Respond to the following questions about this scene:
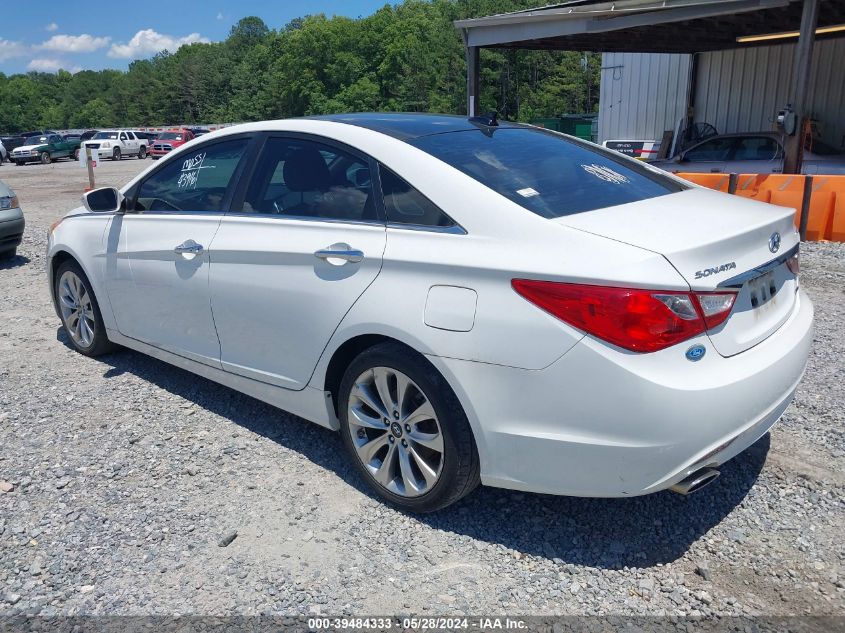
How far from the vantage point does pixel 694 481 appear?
2.61 m

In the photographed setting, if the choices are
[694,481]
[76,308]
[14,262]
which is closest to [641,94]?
[14,262]

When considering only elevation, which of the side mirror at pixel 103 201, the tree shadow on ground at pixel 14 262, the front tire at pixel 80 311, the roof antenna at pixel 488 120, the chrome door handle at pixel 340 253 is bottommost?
the tree shadow on ground at pixel 14 262

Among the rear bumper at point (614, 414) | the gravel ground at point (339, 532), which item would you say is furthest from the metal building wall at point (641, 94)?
the rear bumper at point (614, 414)

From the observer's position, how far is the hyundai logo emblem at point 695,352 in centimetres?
246

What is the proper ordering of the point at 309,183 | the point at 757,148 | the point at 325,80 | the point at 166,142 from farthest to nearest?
the point at 325,80
the point at 166,142
the point at 757,148
the point at 309,183

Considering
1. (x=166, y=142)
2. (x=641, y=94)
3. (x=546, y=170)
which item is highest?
(x=641, y=94)

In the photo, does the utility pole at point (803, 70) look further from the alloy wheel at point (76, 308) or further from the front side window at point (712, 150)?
the alloy wheel at point (76, 308)

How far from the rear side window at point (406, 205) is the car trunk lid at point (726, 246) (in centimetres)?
51

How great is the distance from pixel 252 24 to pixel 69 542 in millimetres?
152514

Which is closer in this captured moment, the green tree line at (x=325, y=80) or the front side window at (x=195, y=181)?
the front side window at (x=195, y=181)

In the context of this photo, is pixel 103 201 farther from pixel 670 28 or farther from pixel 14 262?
pixel 670 28

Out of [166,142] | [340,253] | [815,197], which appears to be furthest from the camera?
[166,142]

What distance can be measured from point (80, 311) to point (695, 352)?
169 inches

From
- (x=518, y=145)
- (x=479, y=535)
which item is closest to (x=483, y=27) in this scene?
(x=518, y=145)
